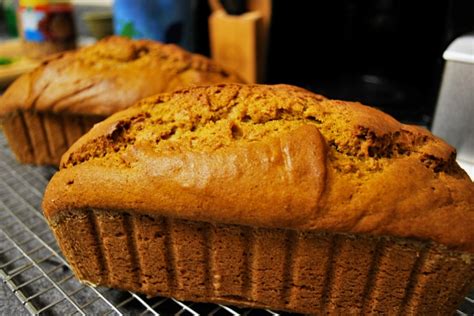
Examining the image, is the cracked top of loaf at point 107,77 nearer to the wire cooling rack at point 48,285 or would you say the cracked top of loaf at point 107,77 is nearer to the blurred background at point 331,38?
the wire cooling rack at point 48,285

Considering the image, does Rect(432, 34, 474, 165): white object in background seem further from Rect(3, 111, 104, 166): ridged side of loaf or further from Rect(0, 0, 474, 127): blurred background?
Rect(3, 111, 104, 166): ridged side of loaf

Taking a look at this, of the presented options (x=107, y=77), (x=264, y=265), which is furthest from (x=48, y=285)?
(x=107, y=77)

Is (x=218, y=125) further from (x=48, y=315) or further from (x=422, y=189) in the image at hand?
(x=48, y=315)

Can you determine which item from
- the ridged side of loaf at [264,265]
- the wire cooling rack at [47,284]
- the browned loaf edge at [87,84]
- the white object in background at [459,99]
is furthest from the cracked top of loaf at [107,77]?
the white object in background at [459,99]

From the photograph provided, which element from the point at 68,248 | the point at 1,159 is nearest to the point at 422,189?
the point at 68,248

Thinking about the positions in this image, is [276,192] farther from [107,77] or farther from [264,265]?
[107,77]

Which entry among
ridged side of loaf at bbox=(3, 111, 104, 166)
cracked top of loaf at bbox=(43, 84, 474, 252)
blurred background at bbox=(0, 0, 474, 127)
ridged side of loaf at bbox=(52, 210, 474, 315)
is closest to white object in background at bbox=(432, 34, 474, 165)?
blurred background at bbox=(0, 0, 474, 127)

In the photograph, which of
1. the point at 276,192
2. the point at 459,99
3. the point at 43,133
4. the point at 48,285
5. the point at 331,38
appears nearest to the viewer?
the point at 276,192
